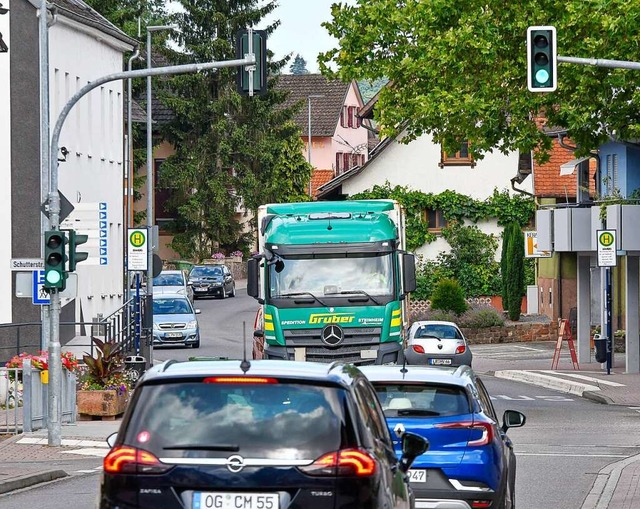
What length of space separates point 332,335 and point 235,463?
1948cm

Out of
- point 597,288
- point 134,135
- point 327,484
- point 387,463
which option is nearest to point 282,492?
point 327,484

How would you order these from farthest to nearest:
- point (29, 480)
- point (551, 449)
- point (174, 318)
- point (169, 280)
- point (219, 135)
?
point (219, 135), point (169, 280), point (174, 318), point (551, 449), point (29, 480)

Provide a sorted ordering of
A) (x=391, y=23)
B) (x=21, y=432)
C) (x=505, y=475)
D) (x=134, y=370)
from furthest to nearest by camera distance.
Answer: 1. (x=391, y=23)
2. (x=134, y=370)
3. (x=21, y=432)
4. (x=505, y=475)

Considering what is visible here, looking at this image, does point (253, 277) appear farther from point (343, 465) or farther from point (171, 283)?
point (171, 283)

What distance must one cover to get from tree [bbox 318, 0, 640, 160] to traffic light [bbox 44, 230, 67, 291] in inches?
507

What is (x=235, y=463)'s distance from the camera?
834 cm

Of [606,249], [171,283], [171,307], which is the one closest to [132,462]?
[606,249]

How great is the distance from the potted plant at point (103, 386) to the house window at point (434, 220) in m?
37.8

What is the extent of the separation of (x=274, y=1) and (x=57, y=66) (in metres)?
43.6

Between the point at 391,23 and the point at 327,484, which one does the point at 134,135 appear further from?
the point at 327,484

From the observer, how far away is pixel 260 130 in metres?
87.2

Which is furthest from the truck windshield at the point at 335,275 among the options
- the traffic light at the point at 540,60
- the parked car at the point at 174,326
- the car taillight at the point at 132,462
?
the parked car at the point at 174,326

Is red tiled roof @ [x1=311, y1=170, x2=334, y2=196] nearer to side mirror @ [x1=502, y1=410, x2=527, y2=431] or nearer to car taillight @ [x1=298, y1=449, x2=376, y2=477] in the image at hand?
→ side mirror @ [x1=502, y1=410, x2=527, y2=431]

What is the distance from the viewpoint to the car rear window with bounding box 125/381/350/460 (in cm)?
841
